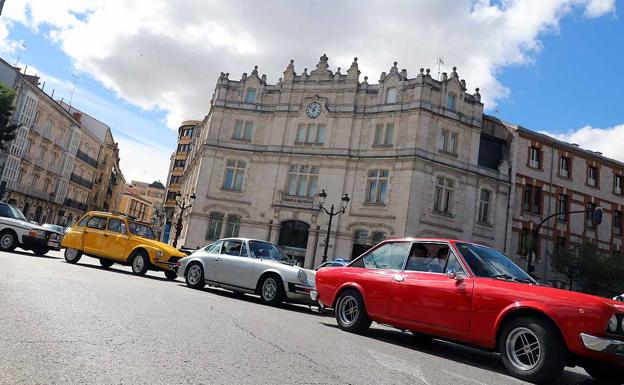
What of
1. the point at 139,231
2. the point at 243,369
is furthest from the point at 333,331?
the point at 139,231

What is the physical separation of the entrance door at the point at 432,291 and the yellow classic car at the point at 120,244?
8.92m

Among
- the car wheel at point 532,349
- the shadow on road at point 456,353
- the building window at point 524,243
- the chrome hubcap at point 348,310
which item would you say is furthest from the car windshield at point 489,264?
the building window at point 524,243

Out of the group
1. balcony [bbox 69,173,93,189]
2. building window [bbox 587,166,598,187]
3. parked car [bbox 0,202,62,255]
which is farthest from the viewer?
balcony [bbox 69,173,93,189]

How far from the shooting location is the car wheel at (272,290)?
1048 cm

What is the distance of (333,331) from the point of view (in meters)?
7.48

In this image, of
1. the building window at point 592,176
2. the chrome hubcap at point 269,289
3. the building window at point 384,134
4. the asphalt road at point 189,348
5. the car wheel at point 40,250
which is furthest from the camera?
the building window at point 592,176

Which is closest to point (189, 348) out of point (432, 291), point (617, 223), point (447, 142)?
point (432, 291)

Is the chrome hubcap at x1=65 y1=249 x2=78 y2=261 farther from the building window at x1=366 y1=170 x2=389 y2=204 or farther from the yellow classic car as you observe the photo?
the building window at x1=366 y1=170 x2=389 y2=204

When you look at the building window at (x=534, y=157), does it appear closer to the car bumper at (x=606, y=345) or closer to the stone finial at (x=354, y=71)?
the stone finial at (x=354, y=71)

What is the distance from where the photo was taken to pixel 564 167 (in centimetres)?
3444

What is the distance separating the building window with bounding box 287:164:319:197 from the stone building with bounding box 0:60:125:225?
24.6 metres

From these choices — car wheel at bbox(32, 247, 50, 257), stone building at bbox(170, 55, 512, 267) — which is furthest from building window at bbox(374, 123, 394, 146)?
car wheel at bbox(32, 247, 50, 257)

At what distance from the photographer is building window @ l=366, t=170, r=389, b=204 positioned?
3050cm

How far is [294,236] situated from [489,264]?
26.1m
